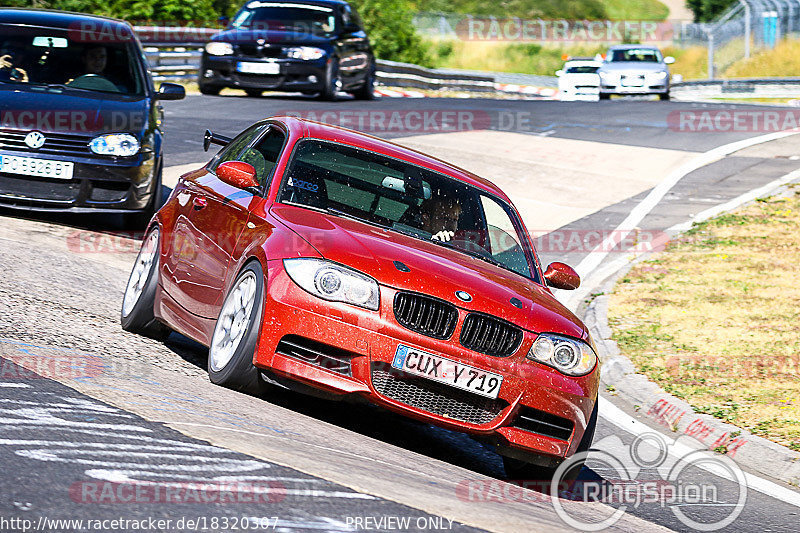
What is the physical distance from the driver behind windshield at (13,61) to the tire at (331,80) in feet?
39.8

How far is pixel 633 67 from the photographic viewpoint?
3331 cm

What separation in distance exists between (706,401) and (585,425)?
277cm

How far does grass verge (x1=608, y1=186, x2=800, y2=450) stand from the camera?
895cm

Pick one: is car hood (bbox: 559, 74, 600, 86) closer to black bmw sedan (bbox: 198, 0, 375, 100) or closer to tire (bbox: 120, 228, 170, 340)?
black bmw sedan (bbox: 198, 0, 375, 100)

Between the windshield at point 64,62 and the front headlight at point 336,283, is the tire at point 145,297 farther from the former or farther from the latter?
the windshield at point 64,62

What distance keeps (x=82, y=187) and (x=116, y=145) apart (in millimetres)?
495

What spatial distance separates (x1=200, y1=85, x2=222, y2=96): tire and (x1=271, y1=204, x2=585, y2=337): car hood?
17.8 metres

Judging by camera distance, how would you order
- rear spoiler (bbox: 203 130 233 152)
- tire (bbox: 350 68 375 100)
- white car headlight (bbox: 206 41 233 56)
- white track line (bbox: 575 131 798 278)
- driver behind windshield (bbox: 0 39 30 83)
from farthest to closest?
tire (bbox: 350 68 375 100)
white car headlight (bbox: 206 41 233 56)
white track line (bbox: 575 131 798 278)
driver behind windshield (bbox: 0 39 30 83)
rear spoiler (bbox: 203 130 233 152)

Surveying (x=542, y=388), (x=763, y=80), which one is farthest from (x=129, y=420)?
(x=763, y=80)

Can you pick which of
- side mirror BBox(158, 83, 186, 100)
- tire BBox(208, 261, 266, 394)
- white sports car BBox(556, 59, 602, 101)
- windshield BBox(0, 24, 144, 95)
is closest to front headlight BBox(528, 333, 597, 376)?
tire BBox(208, 261, 266, 394)

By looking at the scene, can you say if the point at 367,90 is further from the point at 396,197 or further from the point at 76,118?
the point at 396,197

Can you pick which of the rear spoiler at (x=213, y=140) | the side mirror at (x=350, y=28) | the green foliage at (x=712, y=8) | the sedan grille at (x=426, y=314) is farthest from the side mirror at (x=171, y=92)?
the green foliage at (x=712, y=8)

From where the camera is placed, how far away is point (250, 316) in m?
6.18

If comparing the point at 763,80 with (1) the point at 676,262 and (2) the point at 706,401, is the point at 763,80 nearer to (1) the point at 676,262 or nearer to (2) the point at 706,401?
(1) the point at 676,262
